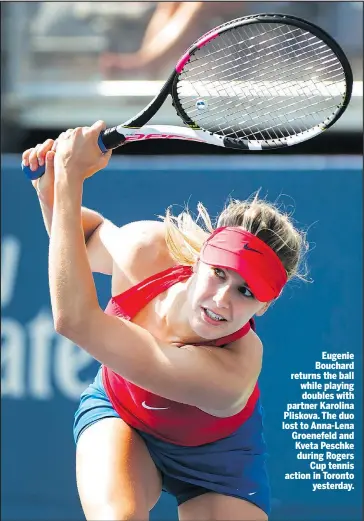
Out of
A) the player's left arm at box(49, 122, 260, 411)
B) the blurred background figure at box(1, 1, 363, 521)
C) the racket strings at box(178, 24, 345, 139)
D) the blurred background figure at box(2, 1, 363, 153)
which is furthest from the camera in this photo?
the blurred background figure at box(2, 1, 363, 153)

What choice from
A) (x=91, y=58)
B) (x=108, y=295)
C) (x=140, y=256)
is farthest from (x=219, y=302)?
(x=91, y=58)

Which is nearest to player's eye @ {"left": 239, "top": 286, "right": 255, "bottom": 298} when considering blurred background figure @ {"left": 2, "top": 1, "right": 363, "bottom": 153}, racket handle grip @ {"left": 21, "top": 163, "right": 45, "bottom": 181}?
racket handle grip @ {"left": 21, "top": 163, "right": 45, "bottom": 181}

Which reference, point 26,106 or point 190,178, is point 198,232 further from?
point 26,106

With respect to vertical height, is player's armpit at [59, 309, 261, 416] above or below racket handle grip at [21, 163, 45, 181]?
below

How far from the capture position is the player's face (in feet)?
7.94

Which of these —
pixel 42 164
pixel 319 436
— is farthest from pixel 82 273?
pixel 319 436

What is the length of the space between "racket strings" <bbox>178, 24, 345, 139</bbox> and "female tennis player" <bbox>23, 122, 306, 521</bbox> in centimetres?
34

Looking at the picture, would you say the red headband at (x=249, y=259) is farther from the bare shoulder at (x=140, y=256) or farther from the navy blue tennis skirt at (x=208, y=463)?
the navy blue tennis skirt at (x=208, y=463)

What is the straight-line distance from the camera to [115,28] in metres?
4.93

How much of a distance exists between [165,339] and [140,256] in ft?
0.78

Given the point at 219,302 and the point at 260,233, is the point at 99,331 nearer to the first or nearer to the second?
the point at 219,302

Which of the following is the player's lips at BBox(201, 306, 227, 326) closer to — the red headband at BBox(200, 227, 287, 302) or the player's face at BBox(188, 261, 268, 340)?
the player's face at BBox(188, 261, 268, 340)

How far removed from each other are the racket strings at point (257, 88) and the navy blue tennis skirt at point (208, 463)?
0.80 meters

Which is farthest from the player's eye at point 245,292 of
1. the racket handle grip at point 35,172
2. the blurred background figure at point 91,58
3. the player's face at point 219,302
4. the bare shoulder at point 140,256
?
the blurred background figure at point 91,58
